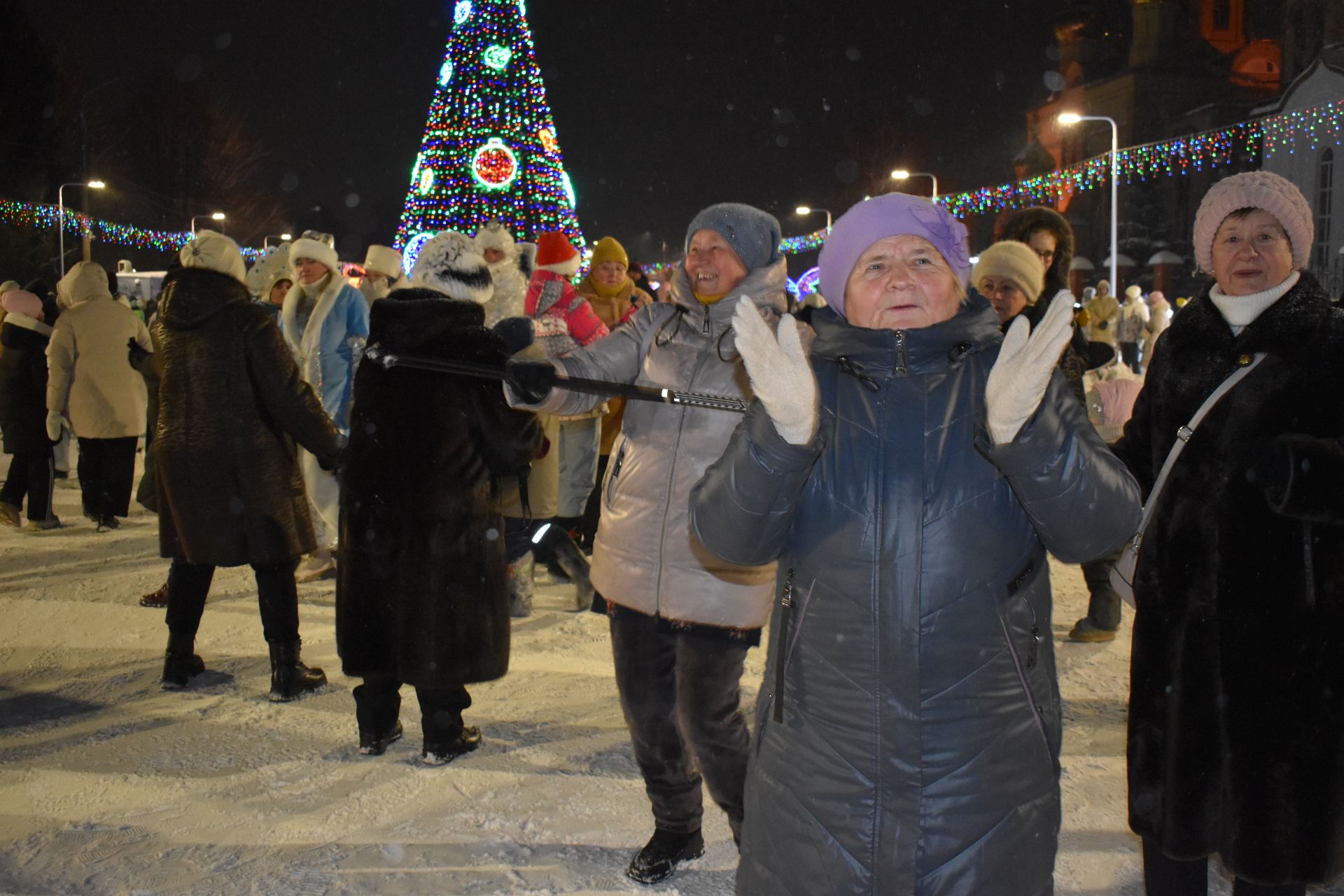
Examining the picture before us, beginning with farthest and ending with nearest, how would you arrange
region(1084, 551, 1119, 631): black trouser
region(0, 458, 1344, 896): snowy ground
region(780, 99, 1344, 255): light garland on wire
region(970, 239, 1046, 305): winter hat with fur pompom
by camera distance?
region(780, 99, 1344, 255): light garland on wire, region(1084, 551, 1119, 631): black trouser, region(970, 239, 1046, 305): winter hat with fur pompom, region(0, 458, 1344, 896): snowy ground

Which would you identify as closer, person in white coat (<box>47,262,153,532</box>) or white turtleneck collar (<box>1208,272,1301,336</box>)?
white turtleneck collar (<box>1208,272,1301,336</box>)

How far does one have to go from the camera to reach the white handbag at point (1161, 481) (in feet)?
8.46

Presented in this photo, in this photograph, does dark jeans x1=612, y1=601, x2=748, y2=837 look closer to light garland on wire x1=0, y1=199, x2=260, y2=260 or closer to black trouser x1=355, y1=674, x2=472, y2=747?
black trouser x1=355, y1=674, x2=472, y2=747

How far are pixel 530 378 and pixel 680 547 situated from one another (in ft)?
2.08

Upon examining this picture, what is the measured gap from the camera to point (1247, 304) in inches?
104

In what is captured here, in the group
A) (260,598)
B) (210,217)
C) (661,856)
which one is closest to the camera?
(661,856)

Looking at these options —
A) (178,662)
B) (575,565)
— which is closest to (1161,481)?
(575,565)

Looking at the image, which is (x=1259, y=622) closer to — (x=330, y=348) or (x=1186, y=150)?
(x=330, y=348)

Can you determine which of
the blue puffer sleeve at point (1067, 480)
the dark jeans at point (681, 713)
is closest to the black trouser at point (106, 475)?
the dark jeans at point (681, 713)

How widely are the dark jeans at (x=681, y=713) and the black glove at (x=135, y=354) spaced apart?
6.52 meters

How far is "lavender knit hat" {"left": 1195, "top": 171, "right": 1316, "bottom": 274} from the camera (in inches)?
105

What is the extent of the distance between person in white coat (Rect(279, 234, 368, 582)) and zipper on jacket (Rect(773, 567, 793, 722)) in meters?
4.90

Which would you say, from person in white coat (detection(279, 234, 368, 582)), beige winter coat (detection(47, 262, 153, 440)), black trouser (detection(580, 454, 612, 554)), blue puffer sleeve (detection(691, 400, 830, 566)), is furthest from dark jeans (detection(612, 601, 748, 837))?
beige winter coat (detection(47, 262, 153, 440))

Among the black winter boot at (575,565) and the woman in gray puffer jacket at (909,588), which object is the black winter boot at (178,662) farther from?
the woman in gray puffer jacket at (909,588)
